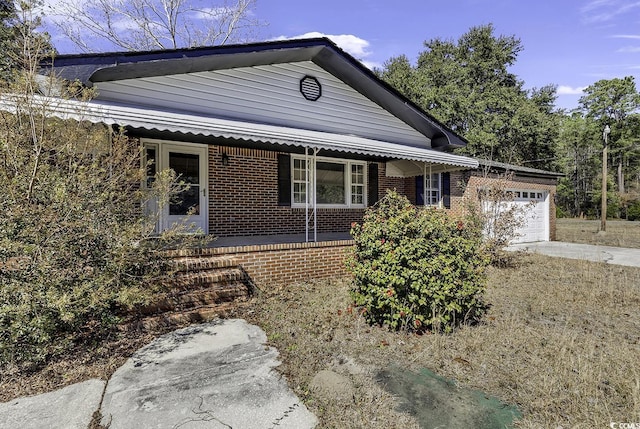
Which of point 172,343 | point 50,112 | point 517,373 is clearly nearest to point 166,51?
point 50,112

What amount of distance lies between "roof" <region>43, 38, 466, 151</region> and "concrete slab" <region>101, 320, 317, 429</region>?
4089 mm

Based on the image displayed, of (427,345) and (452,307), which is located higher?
(452,307)

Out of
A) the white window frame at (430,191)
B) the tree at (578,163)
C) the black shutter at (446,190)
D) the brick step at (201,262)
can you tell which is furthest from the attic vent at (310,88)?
the tree at (578,163)

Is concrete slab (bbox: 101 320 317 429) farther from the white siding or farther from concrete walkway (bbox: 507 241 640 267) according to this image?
concrete walkway (bbox: 507 241 640 267)

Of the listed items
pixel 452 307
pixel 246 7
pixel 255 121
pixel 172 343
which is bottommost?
pixel 172 343

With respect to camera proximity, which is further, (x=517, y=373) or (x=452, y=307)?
(x=452, y=307)

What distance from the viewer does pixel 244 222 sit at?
29.6 feet

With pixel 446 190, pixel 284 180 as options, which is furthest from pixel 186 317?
pixel 446 190

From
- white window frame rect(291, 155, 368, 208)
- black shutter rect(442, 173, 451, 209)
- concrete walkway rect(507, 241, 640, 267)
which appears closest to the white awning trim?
white window frame rect(291, 155, 368, 208)

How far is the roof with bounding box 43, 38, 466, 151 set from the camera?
6375 millimetres

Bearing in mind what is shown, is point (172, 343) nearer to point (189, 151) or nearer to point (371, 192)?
point (189, 151)

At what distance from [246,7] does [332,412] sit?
22310mm

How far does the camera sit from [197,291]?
18.1ft

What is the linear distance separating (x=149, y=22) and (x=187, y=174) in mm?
15185
